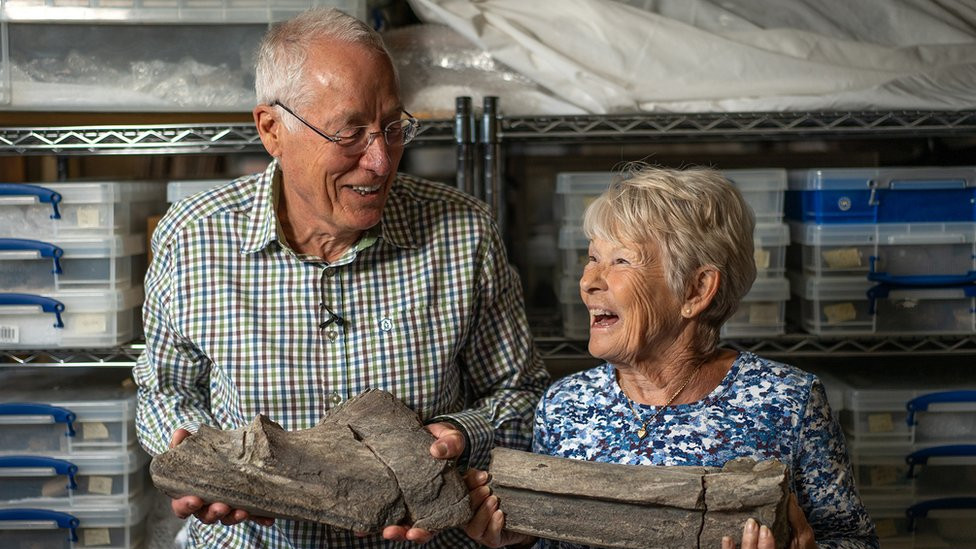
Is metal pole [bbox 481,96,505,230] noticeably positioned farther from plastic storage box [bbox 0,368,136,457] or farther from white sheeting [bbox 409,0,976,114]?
plastic storage box [bbox 0,368,136,457]

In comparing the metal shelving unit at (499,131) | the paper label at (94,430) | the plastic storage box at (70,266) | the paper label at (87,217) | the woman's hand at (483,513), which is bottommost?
the paper label at (94,430)

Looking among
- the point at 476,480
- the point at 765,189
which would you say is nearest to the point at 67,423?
the point at 476,480

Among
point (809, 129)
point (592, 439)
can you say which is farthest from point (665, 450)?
point (809, 129)

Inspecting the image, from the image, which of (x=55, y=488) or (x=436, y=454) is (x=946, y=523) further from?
(x=55, y=488)

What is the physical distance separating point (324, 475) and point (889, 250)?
4.60 feet

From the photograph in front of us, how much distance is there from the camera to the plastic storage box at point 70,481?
6.40 feet

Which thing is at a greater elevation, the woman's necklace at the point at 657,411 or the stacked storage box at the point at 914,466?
the woman's necklace at the point at 657,411

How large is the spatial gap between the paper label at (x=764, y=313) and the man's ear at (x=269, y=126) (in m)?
1.14

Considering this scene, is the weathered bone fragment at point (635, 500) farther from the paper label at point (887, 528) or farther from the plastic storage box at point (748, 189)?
the paper label at point (887, 528)

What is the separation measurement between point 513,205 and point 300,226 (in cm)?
118

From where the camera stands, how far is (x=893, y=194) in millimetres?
1963

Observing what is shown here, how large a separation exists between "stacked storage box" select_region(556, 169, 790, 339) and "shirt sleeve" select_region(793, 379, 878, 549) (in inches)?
30.1

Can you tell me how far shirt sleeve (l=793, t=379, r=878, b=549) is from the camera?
121cm

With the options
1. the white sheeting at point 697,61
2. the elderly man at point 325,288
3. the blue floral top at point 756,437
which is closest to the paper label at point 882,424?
the white sheeting at point 697,61
